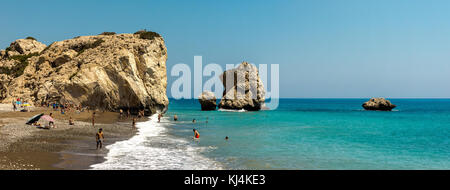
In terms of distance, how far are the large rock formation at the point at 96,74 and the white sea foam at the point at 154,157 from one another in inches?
1046

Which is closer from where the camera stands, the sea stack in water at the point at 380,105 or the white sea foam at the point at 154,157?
the white sea foam at the point at 154,157

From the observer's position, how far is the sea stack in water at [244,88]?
81438mm

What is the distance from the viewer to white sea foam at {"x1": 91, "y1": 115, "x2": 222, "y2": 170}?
47.8 feet

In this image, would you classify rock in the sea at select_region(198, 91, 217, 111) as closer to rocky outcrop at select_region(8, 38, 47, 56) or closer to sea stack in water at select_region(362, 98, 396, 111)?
rocky outcrop at select_region(8, 38, 47, 56)

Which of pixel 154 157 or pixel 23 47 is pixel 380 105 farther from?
pixel 23 47

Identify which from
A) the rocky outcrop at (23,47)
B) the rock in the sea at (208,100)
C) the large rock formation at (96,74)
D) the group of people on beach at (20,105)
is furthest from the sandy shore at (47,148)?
the rock in the sea at (208,100)

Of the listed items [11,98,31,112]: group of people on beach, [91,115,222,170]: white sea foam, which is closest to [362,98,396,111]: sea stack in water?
[91,115,222,170]: white sea foam

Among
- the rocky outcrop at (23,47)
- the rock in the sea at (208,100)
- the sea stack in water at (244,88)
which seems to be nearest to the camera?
the rocky outcrop at (23,47)

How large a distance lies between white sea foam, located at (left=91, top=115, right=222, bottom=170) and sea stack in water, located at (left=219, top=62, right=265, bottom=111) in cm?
5992

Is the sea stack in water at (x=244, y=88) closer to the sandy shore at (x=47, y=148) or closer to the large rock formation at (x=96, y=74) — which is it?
the large rock formation at (x=96, y=74)

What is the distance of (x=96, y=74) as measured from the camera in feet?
145

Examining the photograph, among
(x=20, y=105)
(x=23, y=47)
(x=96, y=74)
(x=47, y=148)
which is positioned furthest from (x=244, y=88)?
(x=47, y=148)

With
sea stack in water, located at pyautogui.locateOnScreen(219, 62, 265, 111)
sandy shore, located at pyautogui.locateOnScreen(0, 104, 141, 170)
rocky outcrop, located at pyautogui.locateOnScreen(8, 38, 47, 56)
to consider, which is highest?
rocky outcrop, located at pyautogui.locateOnScreen(8, 38, 47, 56)
